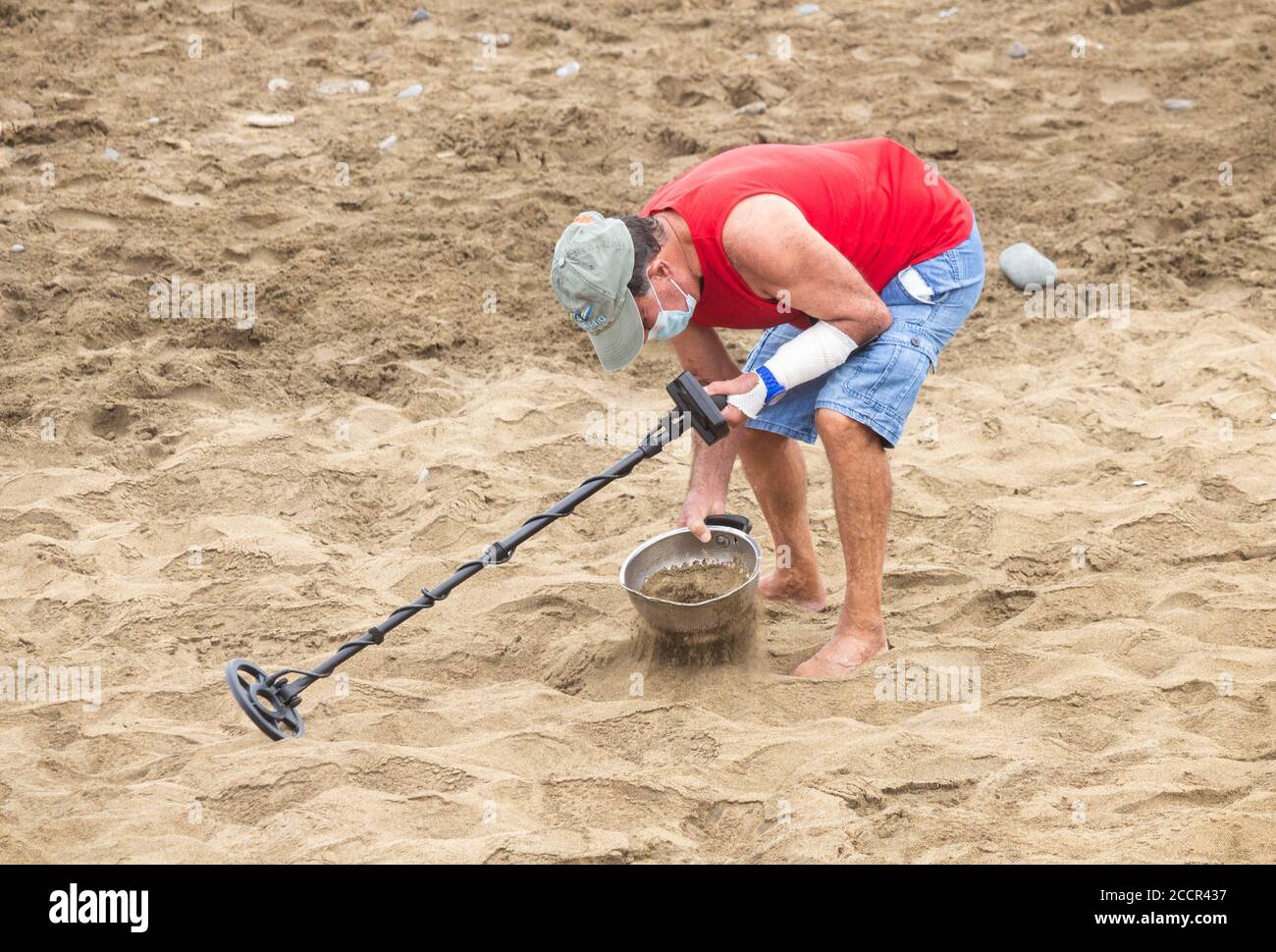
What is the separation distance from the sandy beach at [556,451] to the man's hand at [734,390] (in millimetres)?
601

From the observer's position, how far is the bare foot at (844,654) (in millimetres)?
3207

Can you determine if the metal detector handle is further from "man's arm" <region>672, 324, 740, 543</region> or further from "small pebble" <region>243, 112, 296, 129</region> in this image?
"small pebble" <region>243, 112, 296, 129</region>

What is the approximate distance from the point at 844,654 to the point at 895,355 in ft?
2.31

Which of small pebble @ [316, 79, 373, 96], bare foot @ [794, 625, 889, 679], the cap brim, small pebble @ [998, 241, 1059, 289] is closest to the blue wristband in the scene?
the cap brim

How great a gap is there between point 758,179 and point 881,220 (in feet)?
1.06

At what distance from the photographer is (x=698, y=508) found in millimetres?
3295

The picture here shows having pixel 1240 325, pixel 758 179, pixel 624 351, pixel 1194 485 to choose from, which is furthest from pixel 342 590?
→ pixel 1240 325

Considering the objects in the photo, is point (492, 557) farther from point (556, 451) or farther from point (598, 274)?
point (556, 451)

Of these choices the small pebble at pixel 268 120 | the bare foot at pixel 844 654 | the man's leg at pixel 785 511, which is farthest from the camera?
the small pebble at pixel 268 120

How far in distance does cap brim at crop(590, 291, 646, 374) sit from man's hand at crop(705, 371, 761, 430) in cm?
19

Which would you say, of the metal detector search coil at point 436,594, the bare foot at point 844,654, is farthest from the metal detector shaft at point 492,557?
the bare foot at point 844,654

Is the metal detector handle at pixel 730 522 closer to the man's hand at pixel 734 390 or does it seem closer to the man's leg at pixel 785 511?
the man's leg at pixel 785 511

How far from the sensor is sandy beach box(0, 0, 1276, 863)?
2.70 m

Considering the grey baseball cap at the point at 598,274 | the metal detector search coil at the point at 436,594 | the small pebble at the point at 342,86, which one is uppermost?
the grey baseball cap at the point at 598,274
